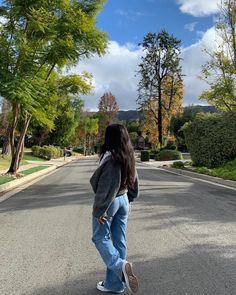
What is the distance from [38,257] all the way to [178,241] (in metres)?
2.26

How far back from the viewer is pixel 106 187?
4.40 m

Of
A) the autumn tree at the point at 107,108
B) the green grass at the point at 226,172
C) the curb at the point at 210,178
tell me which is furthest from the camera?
the autumn tree at the point at 107,108

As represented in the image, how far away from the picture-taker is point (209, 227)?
8.38 meters

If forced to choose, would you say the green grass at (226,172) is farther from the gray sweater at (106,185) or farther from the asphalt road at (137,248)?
the gray sweater at (106,185)

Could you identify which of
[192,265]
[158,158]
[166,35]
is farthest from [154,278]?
[166,35]

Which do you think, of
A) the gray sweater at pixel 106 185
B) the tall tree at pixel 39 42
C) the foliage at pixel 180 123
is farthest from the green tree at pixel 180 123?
the gray sweater at pixel 106 185

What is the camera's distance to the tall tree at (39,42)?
17.2 meters

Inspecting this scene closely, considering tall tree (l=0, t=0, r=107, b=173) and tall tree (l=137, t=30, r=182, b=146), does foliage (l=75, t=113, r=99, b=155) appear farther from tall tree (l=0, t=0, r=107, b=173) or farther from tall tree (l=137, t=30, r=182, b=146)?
tall tree (l=0, t=0, r=107, b=173)

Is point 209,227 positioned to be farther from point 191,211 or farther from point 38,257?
point 38,257

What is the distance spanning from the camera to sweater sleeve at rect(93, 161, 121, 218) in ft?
14.3

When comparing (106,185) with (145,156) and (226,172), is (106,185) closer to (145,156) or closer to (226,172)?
(226,172)

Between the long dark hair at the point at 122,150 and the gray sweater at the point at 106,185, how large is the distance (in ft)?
0.23

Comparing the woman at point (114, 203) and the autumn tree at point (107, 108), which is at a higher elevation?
the autumn tree at point (107, 108)

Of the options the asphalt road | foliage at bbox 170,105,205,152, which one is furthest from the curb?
foliage at bbox 170,105,205,152
